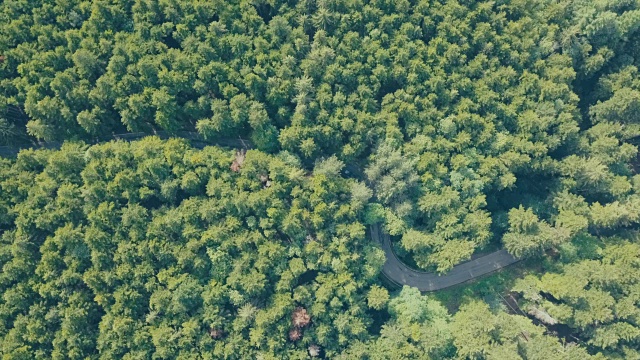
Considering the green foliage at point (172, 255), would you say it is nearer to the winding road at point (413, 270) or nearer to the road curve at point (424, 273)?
the winding road at point (413, 270)

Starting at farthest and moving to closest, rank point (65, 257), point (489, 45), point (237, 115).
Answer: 1. point (489, 45)
2. point (237, 115)
3. point (65, 257)

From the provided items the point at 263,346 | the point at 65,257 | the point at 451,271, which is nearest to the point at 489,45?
the point at 451,271

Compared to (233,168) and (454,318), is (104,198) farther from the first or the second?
(454,318)

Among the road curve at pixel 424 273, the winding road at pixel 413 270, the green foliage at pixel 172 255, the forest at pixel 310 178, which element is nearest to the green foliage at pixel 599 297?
the forest at pixel 310 178

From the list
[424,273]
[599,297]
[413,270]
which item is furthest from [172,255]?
[599,297]

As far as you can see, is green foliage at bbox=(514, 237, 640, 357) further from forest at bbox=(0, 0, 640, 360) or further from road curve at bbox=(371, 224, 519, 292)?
road curve at bbox=(371, 224, 519, 292)

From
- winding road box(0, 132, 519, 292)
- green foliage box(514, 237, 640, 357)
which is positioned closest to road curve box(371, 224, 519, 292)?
winding road box(0, 132, 519, 292)

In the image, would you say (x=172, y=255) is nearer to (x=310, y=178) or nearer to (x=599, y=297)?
(x=310, y=178)
